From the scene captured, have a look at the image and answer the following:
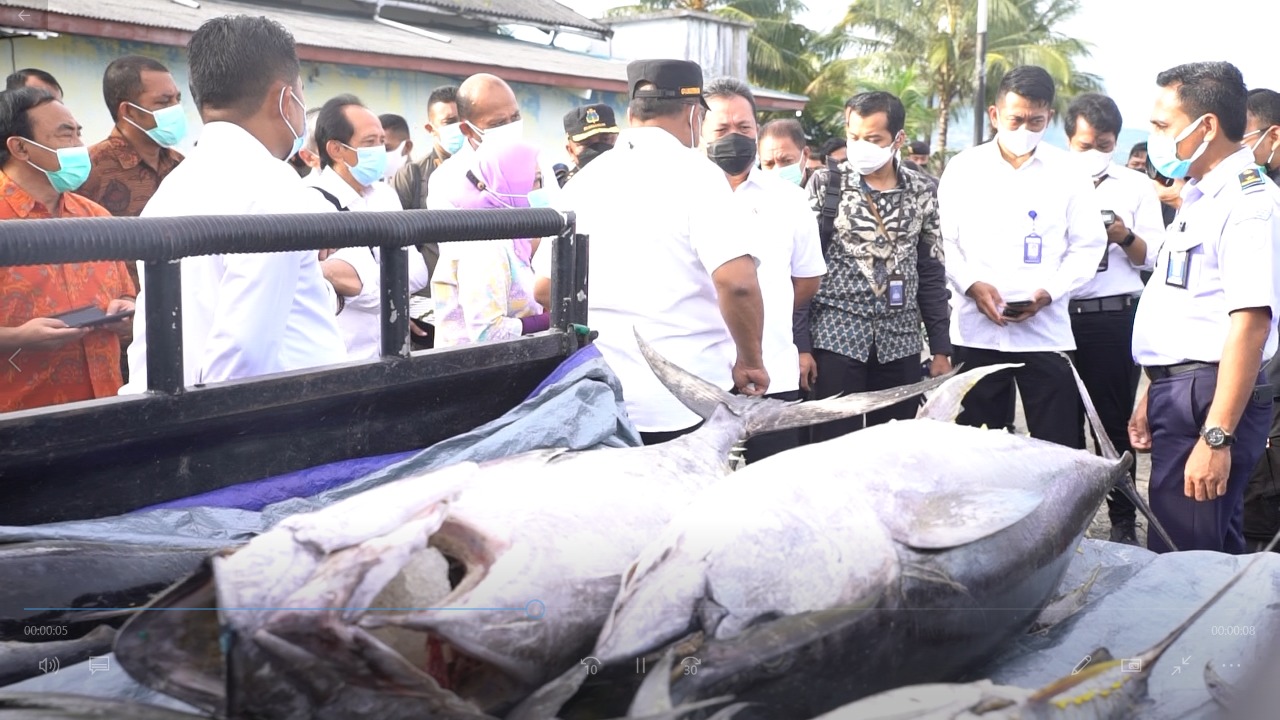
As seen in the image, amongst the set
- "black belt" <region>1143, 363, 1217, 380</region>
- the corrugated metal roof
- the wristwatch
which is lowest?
the wristwatch

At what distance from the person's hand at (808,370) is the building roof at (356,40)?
787 centimetres

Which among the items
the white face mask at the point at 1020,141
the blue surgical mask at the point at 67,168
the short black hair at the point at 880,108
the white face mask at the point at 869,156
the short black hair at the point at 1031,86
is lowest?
the blue surgical mask at the point at 67,168

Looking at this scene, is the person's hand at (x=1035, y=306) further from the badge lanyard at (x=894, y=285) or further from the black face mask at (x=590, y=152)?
the black face mask at (x=590, y=152)

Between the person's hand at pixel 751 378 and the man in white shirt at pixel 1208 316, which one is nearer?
the man in white shirt at pixel 1208 316

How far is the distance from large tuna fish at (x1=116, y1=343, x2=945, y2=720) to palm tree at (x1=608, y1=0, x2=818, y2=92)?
34271mm

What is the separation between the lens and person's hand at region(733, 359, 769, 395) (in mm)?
3609

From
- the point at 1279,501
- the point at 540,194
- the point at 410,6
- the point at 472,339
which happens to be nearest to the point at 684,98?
the point at 472,339

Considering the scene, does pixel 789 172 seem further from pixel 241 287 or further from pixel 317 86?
pixel 317 86

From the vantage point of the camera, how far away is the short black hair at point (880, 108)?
5527 millimetres

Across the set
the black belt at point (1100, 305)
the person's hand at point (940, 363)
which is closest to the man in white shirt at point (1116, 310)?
the black belt at point (1100, 305)

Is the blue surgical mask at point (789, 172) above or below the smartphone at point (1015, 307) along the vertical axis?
above

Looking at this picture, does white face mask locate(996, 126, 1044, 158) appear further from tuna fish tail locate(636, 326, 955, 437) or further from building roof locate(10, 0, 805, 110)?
building roof locate(10, 0, 805, 110)

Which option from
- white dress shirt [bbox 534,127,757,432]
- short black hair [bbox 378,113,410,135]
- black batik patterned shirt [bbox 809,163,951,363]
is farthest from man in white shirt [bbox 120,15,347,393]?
short black hair [bbox 378,113,410,135]

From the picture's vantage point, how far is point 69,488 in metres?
1.66
